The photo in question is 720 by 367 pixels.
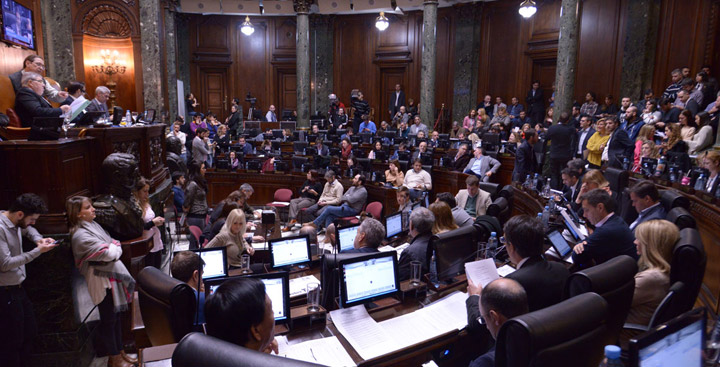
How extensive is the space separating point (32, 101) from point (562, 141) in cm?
743

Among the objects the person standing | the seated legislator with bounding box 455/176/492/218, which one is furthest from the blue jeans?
the person standing

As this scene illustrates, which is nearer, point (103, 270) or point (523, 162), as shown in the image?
point (103, 270)

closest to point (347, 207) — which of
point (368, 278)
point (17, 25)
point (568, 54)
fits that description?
point (368, 278)

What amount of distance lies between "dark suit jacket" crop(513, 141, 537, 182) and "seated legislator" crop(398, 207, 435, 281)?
16.7ft

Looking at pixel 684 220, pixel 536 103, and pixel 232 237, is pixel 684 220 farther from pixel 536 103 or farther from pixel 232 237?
pixel 536 103

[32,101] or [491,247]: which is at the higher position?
[32,101]

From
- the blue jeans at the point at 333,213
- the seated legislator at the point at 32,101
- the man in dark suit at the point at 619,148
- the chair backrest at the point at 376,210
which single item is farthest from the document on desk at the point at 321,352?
the man in dark suit at the point at 619,148

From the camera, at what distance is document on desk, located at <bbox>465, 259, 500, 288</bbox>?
120 inches

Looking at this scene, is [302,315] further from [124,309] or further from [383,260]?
[124,309]

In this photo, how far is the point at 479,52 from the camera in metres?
15.9

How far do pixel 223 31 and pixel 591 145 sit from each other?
569 inches

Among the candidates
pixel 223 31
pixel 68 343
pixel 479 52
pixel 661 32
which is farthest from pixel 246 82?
pixel 68 343

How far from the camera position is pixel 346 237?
16.4ft

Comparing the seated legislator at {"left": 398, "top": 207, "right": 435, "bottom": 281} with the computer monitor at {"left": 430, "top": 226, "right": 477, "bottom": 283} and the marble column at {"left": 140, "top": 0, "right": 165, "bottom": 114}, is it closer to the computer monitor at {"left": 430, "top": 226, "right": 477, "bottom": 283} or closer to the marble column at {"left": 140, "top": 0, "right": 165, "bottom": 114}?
the computer monitor at {"left": 430, "top": 226, "right": 477, "bottom": 283}
